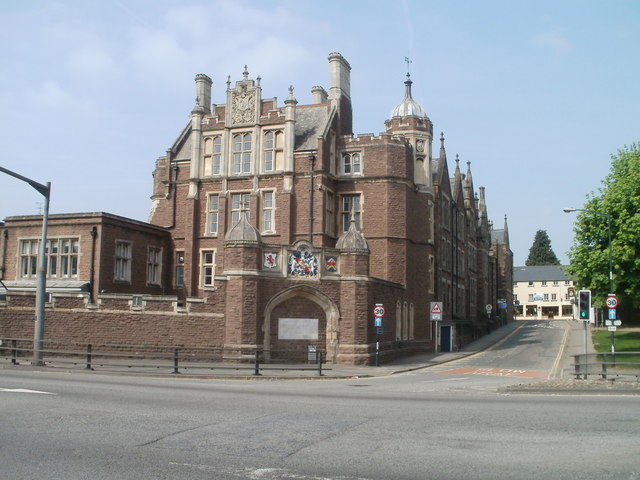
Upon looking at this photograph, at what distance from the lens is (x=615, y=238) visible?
3672cm

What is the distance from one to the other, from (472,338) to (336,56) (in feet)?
86.0

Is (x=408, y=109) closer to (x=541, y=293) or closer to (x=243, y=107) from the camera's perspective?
(x=243, y=107)

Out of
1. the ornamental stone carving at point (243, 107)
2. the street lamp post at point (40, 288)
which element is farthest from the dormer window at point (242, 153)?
the street lamp post at point (40, 288)

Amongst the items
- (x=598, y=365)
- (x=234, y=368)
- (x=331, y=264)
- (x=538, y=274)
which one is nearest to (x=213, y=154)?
(x=331, y=264)

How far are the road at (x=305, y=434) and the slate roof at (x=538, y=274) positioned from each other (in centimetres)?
10203

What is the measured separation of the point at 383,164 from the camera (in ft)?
123

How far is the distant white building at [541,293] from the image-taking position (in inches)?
4414

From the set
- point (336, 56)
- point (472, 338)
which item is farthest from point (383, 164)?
point (472, 338)

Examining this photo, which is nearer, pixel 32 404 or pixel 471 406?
pixel 32 404

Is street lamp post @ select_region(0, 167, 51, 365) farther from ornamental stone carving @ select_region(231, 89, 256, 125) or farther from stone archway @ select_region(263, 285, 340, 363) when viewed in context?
ornamental stone carving @ select_region(231, 89, 256, 125)

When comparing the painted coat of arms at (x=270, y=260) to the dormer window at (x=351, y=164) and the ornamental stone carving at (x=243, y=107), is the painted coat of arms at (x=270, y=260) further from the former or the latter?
the ornamental stone carving at (x=243, y=107)

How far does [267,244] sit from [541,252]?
385ft

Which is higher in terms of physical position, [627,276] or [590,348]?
[627,276]

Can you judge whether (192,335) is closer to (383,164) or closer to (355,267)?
Result: (355,267)
